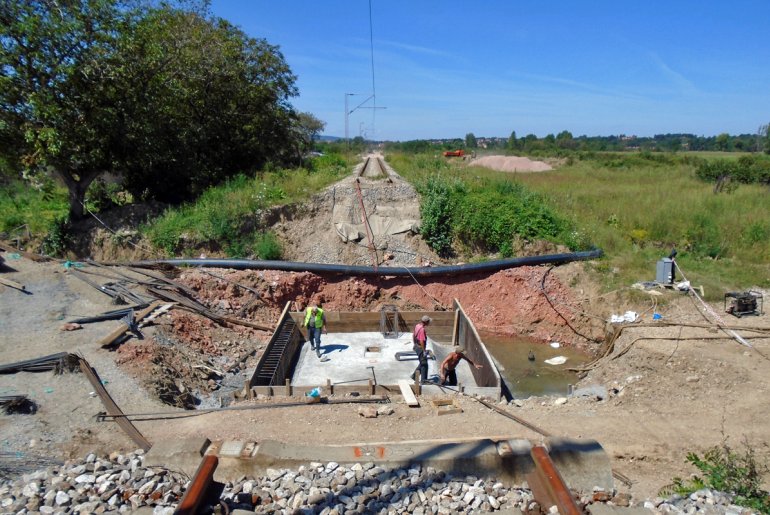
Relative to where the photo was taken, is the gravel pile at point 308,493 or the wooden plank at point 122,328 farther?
the wooden plank at point 122,328

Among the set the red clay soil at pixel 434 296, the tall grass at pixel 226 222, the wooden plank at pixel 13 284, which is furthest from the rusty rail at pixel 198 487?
the tall grass at pixel 226 222

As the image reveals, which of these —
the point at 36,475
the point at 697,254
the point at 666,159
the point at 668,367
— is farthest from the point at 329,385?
the point at 666,159

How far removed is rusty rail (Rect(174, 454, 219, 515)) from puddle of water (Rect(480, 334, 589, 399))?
6.71 meters

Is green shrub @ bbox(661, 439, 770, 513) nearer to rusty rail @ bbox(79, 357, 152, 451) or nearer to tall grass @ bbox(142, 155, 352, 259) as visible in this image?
rusty rail @ bbox(79, 357, 152, 451)

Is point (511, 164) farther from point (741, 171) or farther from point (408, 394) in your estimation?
point (408, 394)

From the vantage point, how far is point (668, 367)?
9461mm

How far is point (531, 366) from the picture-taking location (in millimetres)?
11844

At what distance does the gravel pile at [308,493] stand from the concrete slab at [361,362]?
13.7ft

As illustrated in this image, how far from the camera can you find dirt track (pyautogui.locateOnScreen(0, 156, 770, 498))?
6.62 metres

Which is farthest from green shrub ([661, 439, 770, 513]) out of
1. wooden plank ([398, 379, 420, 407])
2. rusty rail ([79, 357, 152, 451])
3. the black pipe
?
the black pipe

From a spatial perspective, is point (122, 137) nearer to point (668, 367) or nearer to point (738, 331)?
point (668, 367)

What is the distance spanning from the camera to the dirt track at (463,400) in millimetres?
6621

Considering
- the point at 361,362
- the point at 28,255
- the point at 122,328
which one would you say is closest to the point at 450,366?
the point at 361,362

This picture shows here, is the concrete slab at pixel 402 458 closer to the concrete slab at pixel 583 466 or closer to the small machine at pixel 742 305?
the concrete slab at pixel 583 466
